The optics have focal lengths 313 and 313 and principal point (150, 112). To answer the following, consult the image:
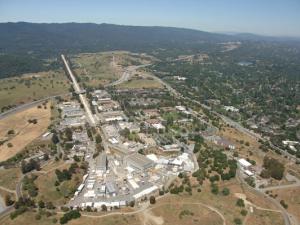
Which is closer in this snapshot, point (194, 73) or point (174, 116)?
point (174, 116)

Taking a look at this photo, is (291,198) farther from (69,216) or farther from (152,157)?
(69,216)

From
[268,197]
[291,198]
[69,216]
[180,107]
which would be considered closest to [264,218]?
[268,197]

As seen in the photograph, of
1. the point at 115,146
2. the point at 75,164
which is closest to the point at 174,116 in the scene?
the point at 115,146

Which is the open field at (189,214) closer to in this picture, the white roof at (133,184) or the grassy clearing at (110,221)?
the grassy clearing at (110,221)

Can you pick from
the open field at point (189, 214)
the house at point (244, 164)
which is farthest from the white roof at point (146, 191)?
the house at point (244, 164)

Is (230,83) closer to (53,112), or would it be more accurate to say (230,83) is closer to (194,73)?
(194,73)

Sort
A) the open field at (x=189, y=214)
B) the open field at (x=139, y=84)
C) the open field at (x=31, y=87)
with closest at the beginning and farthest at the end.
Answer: the open field at (x=189, y=214), the open field at (x=31, y=87), the open field at (x=139, y=84)

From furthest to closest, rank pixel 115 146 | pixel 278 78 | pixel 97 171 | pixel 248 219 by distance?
pixel 278 78 → pixel 115 146 → pixel 97 171 → pixel 248 219
